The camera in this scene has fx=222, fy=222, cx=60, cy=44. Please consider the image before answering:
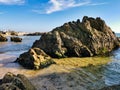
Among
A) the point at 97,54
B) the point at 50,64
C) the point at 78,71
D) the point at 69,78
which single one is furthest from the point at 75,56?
the point at 69,78

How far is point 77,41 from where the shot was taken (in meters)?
31.4

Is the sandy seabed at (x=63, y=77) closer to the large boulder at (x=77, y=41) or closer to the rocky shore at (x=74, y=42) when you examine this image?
the rocky shore at (x=74, y=42)

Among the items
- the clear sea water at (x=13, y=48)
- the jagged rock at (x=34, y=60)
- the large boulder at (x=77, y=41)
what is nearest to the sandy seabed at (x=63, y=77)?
the jagged rock at (x=34, y=60)

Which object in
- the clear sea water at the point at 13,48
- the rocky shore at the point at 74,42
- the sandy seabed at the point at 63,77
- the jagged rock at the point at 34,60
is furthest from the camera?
Answer: the clear sea water at the point at 13,48

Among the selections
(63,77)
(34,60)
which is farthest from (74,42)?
(63,77)

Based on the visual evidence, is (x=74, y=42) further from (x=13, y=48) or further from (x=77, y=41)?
(x=13, y=48)

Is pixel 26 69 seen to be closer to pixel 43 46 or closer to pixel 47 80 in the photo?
pixel 47 80

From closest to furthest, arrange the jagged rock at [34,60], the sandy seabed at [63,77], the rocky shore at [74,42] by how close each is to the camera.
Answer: the sandy seabed at [63,77]
the jagged rock at [34,60]
the rocky shore at [74,42]

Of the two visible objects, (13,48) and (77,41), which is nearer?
(77,41)

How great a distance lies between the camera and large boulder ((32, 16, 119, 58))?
96.8 ft

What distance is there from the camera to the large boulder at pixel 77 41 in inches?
1161

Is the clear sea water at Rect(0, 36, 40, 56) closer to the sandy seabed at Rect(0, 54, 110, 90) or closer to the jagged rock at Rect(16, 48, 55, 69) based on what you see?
the jagged rock at Rect(16, 48, 55, 69)

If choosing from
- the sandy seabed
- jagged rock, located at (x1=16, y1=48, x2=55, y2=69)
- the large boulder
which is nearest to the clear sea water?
the large boulder

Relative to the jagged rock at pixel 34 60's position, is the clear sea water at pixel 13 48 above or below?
below
